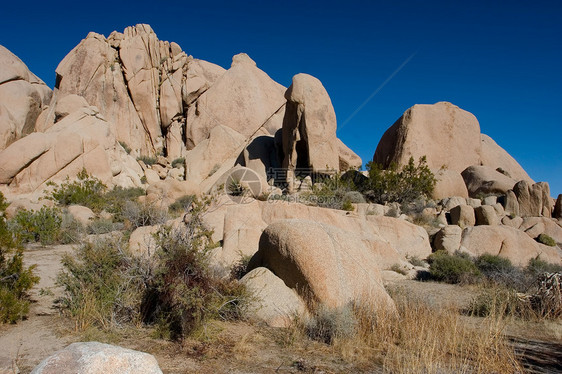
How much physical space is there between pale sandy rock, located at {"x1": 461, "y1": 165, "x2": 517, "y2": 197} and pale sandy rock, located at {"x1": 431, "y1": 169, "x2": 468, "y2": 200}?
2.57 ft

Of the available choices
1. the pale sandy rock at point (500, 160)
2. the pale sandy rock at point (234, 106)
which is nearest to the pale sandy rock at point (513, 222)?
the pale sandy rock at point (500, 160)

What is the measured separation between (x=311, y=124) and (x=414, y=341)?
16.9m

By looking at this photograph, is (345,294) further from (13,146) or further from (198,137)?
(198,137)

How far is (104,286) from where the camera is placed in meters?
5.72

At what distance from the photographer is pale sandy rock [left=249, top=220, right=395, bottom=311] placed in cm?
571

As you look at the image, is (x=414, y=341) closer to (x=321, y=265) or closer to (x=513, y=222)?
(x=321, y=265)

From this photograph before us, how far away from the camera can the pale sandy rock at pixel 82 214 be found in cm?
1593

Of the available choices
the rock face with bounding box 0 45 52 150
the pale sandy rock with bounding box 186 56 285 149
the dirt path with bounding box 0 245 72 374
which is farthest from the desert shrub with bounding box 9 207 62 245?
the pale sandy rock with bounding box 186 56 285 149

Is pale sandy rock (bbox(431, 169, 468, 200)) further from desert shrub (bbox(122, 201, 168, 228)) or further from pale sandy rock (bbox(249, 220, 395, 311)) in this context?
pale sandy rock (bbox(249, 220, 395, 311))

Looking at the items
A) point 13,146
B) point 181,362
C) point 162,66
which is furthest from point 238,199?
point 162,66

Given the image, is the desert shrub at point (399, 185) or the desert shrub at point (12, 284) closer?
the desert shrub at point (12, 284)

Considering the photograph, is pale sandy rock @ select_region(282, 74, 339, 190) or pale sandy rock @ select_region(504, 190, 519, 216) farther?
pale sandy rock @ select_region(282, 74, 339, 190)

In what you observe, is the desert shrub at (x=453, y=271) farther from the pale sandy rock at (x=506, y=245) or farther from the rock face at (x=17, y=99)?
the rock face at (x=17, y=99)

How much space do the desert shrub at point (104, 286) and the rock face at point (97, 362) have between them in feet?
8.13
